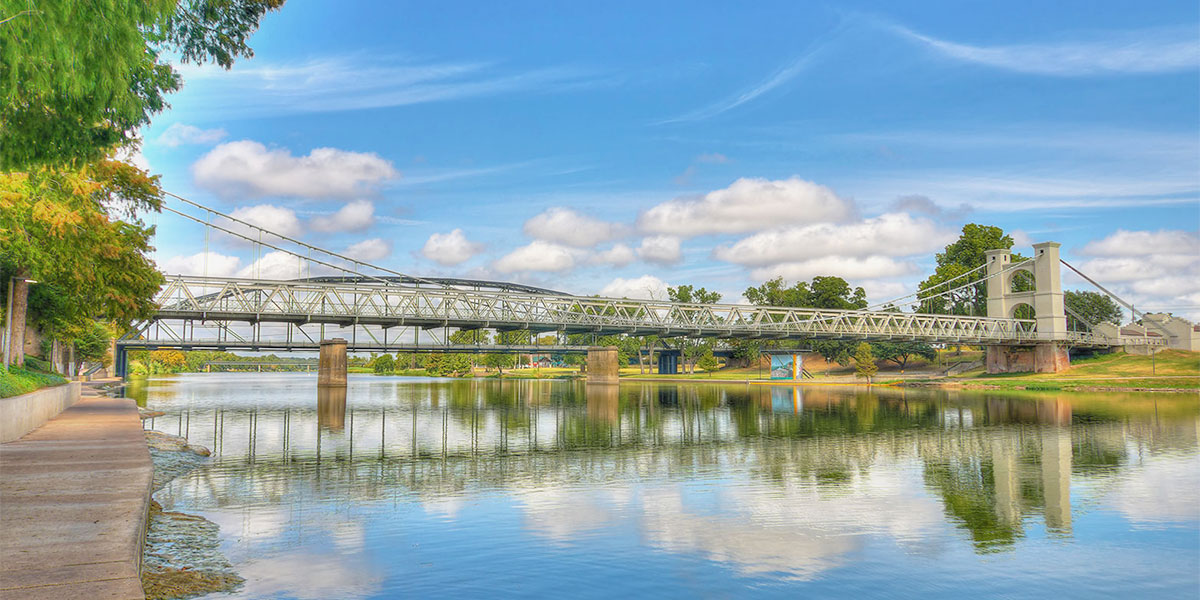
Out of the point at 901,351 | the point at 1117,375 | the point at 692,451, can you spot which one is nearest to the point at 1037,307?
the point at 901,351

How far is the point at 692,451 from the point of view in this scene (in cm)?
3222

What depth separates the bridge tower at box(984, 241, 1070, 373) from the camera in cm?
11525

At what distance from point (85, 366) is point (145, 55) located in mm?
126165

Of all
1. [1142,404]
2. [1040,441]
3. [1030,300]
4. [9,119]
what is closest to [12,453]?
[9,119]

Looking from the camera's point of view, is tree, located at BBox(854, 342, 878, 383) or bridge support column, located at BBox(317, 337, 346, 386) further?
tree, located at BBox(854, 342, 878, 383)

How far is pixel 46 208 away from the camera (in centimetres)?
3048

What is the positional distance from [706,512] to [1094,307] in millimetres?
154315

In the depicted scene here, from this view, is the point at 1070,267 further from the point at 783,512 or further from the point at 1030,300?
the point at 783,512

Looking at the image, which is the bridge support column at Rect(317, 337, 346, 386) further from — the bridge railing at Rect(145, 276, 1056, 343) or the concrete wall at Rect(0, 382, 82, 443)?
the concrete wall at Rect(0, 382, 82, 443)

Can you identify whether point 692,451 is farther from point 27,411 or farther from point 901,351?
point 901,351

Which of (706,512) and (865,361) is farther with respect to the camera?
(865,361)

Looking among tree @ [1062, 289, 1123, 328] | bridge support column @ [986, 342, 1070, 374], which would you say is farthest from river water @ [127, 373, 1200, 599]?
tree @ [1062, 289, 1123, 328]

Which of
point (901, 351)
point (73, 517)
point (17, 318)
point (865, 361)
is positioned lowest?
point (865, 361)

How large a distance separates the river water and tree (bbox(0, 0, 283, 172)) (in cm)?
812
